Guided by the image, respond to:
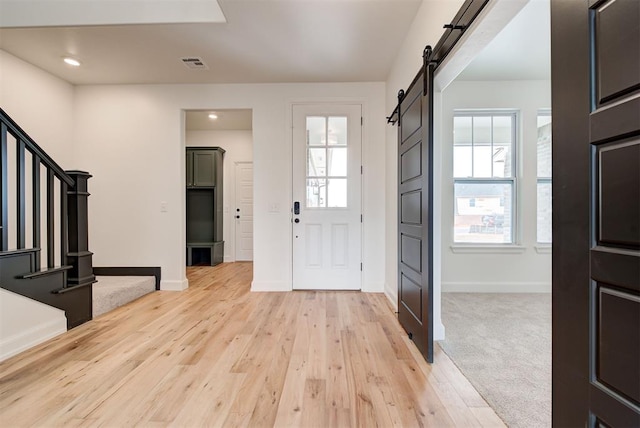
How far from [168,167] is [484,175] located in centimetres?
402

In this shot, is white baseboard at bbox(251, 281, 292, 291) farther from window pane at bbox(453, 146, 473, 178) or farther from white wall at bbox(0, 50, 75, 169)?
white wall at bbox(0, 50, 75, 169)

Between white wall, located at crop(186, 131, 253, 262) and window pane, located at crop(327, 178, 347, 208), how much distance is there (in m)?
2.87

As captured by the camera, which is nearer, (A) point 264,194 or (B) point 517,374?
(B) point 517,374

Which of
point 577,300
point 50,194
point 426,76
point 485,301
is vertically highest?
point 426,76

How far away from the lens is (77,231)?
2.63 metres

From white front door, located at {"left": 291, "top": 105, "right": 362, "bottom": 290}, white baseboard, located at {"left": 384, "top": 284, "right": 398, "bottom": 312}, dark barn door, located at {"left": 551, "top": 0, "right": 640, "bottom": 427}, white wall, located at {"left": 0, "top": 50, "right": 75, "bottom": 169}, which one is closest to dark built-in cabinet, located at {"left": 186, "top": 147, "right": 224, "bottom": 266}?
white wall, located at {"left": 0, "top": 50, "right": 75, "bottom": 169}

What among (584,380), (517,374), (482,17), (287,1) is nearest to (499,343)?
(517,374)

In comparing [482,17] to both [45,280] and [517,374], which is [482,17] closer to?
[517,374]

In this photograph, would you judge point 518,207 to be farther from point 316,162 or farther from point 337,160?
point 316,162

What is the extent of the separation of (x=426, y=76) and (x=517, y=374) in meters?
1.92

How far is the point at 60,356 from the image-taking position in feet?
6.72

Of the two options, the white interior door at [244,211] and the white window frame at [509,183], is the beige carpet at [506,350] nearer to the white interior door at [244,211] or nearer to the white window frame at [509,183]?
the white window frame at [509,183]

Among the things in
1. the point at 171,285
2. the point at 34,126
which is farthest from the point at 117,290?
the point at 34,126

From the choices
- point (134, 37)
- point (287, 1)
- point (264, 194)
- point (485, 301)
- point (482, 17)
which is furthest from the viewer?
point (264, 194)
